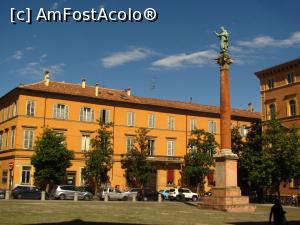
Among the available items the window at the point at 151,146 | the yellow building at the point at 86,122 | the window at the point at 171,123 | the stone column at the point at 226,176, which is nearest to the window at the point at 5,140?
the yellow building at the point at 86,122

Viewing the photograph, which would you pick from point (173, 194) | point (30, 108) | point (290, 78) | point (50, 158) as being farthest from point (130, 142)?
point (290, 78)

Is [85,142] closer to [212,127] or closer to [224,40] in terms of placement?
[212,127]

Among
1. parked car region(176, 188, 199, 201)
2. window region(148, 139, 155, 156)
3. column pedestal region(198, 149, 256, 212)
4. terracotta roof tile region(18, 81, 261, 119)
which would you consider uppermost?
terracotta roof tile region(18, 81, 261, 119)

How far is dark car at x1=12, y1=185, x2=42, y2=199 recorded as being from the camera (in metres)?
41.0

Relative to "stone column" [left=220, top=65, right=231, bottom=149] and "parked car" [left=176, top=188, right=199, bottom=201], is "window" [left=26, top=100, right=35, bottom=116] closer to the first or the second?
"parked car" [left=176, top=188, right=199, bottom=201]

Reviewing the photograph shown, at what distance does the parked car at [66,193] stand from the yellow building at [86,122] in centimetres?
852

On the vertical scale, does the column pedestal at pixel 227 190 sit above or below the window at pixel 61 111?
below

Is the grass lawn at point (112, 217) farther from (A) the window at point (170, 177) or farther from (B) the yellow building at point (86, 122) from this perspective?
(A) the window at point (170, 177)

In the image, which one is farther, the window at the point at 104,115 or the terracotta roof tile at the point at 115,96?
the window at the point at 104,115

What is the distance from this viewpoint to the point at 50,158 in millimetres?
46625

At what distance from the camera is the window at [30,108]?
167 feet

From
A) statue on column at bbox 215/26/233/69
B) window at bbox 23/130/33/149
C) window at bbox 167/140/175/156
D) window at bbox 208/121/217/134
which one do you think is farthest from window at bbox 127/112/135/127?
statue on column at bbox 215/26/233/69

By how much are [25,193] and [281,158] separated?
23.6 metres

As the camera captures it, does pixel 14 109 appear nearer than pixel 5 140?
Yes
